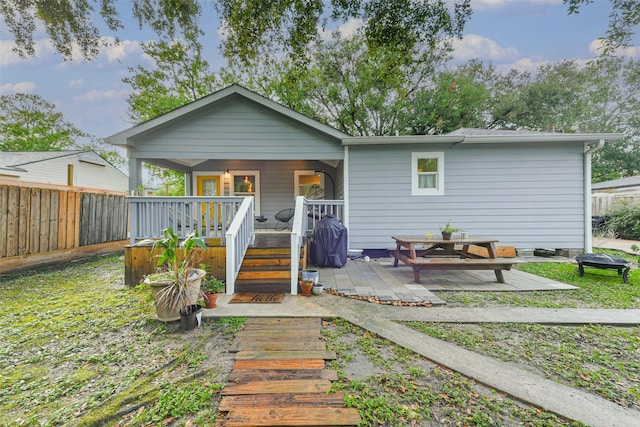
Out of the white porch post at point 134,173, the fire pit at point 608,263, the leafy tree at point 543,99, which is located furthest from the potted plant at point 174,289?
the leafy tree at point 543,99

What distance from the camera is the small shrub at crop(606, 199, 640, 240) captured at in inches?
385

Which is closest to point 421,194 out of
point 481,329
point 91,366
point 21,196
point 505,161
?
point 505,161

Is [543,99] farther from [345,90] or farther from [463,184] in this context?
[463,184]

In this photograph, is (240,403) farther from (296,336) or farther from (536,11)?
(536,11)

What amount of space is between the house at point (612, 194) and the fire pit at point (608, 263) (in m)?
9.80

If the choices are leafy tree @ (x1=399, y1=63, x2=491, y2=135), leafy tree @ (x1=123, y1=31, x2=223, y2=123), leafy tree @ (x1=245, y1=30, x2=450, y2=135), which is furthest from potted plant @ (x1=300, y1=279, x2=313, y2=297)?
leafy tree @ (x1=399, y1=63, x2=491, y2=135)

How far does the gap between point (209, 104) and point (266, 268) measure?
402 centimetres

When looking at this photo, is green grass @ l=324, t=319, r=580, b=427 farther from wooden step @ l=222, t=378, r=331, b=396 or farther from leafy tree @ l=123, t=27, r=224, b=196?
leafy tree @ l=123, t=27, r=224, b=196

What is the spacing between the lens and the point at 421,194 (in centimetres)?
645

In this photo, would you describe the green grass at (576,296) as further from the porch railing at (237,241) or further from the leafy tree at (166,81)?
the leafy tree at (166,81)

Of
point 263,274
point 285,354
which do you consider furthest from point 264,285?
point 285,354

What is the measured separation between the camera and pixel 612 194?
12.2m

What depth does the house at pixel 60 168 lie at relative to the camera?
12133 millimetres

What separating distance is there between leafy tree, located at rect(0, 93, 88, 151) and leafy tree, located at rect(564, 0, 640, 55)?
30.5 metres
